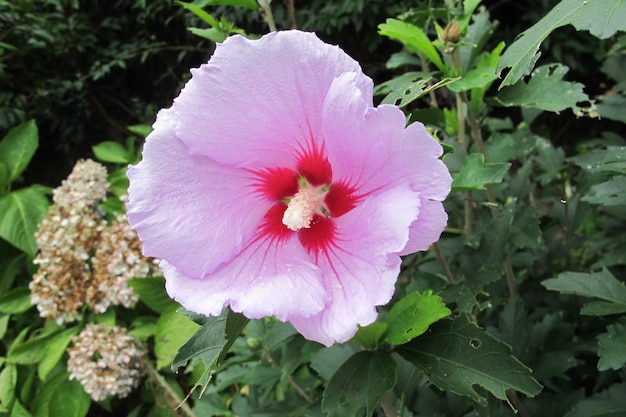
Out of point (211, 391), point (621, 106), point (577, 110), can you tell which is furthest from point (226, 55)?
point (211, 391)

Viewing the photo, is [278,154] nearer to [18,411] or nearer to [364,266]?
[364,266]

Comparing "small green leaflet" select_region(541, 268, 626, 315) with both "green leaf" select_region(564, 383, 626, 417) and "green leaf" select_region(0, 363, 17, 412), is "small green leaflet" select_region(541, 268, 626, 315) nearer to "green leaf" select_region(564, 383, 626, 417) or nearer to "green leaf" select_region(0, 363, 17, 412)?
"green leaf" select_region(564, 383, 626, 417)

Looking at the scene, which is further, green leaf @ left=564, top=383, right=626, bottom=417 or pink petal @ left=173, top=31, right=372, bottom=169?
green leaf @ left=564, top=383, right=626, bottom=417

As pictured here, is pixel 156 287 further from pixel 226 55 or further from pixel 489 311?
pixel 226 55

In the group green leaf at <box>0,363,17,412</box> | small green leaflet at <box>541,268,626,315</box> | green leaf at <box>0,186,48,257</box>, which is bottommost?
green leaf at <box>0,363,17,412</box>

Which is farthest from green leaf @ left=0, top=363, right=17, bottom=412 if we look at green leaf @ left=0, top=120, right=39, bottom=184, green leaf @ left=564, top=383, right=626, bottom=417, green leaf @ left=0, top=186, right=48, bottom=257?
green leaf @ left=564, top=383, right=626, bottom=417

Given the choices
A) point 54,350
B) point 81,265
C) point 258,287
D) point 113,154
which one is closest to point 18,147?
point 113,154
